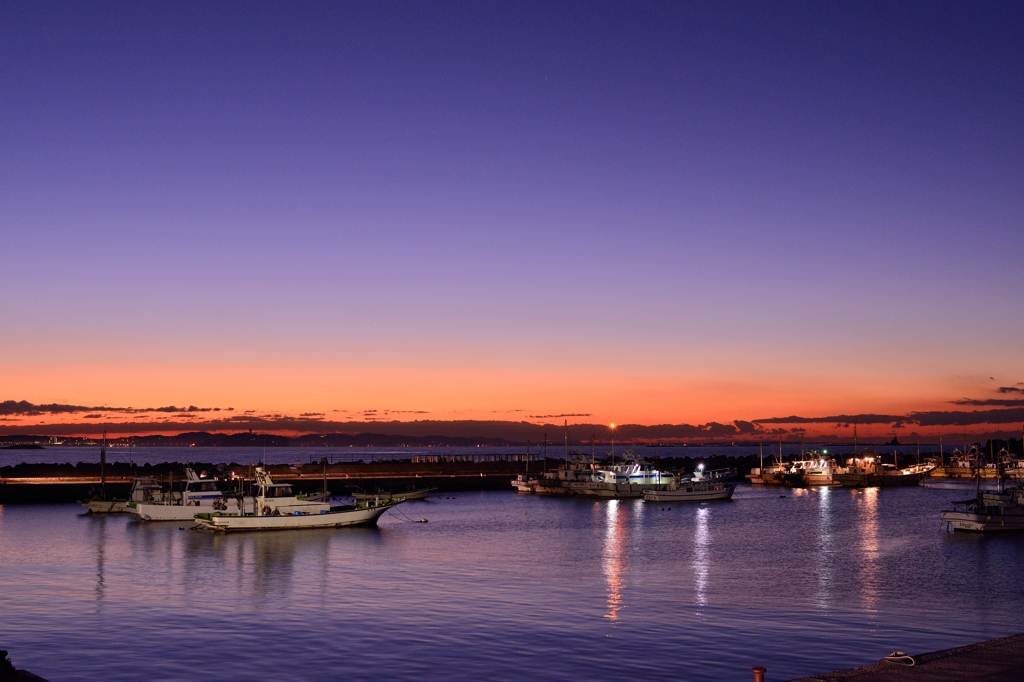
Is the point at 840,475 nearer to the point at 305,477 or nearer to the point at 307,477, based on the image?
the point at 307,477

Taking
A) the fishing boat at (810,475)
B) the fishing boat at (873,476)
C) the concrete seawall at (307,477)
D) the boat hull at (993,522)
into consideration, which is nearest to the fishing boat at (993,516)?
the boat hull at (993,522)

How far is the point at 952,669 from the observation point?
50.3 ft

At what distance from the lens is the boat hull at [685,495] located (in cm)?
9238

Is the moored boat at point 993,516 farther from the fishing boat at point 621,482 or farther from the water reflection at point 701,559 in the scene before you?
the fishing boat at point 621,482

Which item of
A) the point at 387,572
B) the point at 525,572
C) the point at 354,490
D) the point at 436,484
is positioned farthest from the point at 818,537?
the point at 436,484

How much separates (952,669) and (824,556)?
34435 mm

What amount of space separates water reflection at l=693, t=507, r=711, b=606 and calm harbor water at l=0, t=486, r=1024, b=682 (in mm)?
189

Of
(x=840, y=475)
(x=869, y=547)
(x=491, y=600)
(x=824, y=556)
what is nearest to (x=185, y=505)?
(x=491, y=600)

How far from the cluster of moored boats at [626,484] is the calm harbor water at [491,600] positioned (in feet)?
96.2

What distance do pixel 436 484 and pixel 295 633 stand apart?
3516 inches

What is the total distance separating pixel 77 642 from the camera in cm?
2655

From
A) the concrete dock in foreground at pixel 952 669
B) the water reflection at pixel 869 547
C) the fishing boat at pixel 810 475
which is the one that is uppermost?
the concrete dock in foreground at pixel 952 669

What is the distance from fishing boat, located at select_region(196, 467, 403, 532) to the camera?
59438 mm

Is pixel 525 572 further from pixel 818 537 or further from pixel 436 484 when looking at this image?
pixel 436 484
